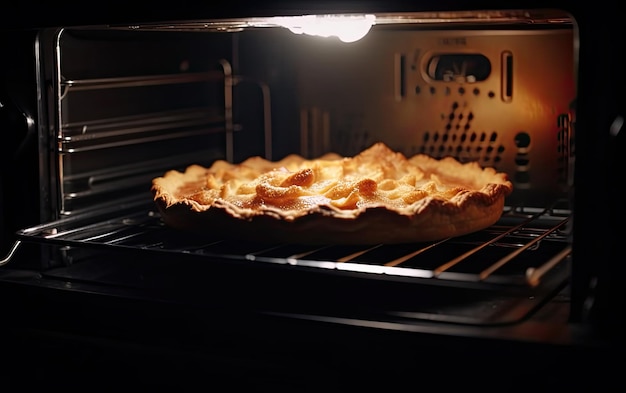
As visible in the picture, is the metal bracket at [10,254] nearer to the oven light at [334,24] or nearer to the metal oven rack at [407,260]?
the metal oven rack at [407,260]

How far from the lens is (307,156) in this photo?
2176mm

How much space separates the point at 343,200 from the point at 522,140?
0.52 metres

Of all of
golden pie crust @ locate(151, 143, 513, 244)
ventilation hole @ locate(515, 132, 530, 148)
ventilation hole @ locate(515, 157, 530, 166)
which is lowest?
golden pie crust @ locate(151, 143, 513, 244)

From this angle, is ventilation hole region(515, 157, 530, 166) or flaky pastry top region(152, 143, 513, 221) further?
ventilation hole region(515, 157, 530, 166)

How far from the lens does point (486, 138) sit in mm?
1962

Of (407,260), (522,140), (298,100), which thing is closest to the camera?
(407,260)

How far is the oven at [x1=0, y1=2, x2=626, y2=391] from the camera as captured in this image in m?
1.23

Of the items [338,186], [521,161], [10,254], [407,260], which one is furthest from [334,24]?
[10,254]

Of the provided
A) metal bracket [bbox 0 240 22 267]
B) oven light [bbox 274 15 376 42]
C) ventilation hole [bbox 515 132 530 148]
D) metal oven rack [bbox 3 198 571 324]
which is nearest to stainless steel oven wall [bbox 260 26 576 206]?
ventilation hole [bbox 515 132 530 148]

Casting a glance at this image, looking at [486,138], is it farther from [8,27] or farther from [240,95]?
[8,27]

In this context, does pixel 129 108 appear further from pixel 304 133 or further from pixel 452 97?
pixel 452 97

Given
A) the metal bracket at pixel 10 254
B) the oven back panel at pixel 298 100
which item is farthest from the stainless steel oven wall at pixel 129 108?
the metal bracket at pixel 10 254

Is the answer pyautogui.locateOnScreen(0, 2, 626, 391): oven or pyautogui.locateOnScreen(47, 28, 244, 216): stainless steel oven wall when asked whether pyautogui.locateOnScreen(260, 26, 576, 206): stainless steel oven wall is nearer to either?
pyautogui.locateOnScreen(0, 2, 626, 391): oven

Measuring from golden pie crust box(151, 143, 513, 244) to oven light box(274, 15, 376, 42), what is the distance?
0.26 metres
